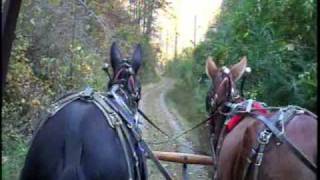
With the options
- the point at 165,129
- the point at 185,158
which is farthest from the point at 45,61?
the point at 165,129

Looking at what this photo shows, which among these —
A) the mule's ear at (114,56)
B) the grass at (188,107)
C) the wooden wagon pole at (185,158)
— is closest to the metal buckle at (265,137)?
the mule's ear at (114,56)

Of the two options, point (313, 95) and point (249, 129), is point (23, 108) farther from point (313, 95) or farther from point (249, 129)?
point (249, 129)

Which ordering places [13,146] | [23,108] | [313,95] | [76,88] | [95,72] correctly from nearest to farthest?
[313,95], [13,146], [23,108], [76,88], [95,72]

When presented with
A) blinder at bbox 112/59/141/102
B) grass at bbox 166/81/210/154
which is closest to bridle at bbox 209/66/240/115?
blinder at bbox 112/59/141/102

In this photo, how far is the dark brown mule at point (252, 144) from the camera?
172 inches

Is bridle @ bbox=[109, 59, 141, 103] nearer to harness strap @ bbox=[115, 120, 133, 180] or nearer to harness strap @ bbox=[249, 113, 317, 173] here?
harness strap @ bbox=[115, 120, 133, 180]

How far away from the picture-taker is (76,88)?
11422mm

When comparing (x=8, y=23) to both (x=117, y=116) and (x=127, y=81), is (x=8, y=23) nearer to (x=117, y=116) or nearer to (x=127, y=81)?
(x=117, y=116)

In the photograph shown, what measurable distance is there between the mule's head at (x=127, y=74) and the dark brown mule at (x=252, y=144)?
2.98ft


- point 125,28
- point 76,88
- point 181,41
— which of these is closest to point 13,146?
point 76,88

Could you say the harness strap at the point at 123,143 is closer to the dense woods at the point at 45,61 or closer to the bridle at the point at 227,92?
the bridle at the point at 227,92

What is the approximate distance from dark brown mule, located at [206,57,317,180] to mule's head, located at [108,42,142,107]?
909 millimetres

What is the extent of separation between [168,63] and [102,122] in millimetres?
44006

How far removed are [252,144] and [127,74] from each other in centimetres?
126
